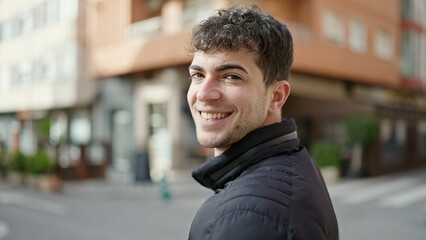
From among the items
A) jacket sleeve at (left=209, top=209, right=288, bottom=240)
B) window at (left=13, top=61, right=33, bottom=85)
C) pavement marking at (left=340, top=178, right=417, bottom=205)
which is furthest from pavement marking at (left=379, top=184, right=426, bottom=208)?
window at (left=13, top=61, right=33, bottom=85)

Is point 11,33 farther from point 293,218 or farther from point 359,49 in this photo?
point 293,218

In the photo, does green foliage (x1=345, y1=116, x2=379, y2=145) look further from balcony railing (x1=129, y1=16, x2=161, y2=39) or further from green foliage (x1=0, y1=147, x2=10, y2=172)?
green foliage (x1=0, y1=147, x2=10, y2=172)

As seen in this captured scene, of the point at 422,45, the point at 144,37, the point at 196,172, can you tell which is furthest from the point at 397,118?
the point at 196,172

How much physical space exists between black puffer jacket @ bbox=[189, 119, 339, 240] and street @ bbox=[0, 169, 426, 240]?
6.17 m

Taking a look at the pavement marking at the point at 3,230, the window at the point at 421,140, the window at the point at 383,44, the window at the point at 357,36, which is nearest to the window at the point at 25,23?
the window at the point at 357,36

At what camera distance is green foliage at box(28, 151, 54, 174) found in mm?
13382

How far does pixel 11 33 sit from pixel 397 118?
74.8 ft

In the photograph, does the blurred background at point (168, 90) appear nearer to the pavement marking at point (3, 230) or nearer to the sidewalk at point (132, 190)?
the sidewalk at point (132, 190)

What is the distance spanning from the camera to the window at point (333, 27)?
16594 mm

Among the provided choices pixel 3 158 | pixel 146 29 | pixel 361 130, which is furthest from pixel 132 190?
pixel 361 130

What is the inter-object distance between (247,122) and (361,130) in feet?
45.4

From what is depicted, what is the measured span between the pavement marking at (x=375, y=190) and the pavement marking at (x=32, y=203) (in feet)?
23.7

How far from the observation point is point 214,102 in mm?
1513

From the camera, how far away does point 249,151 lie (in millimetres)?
1422
